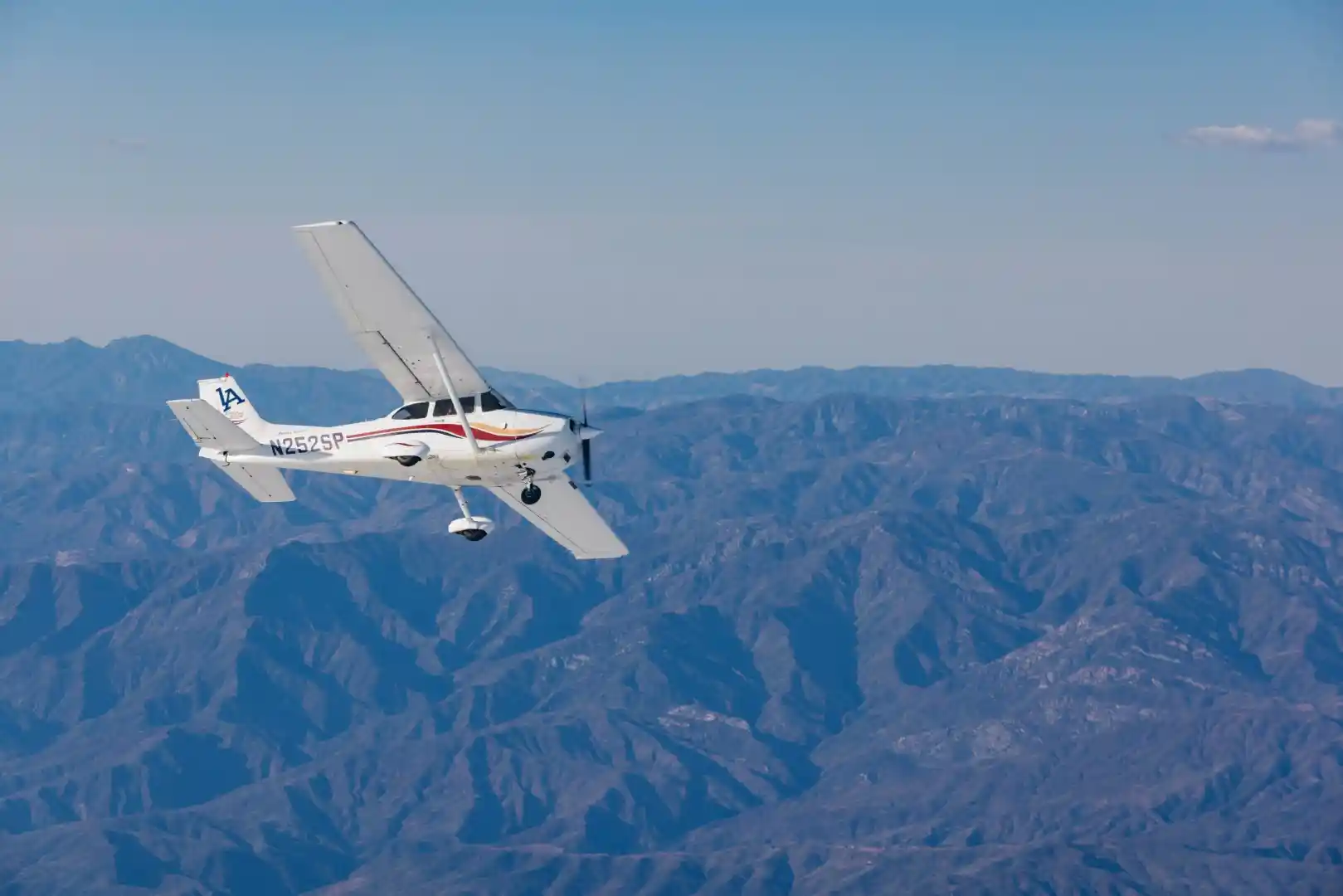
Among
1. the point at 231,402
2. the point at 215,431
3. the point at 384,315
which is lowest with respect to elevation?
the point at 215,431

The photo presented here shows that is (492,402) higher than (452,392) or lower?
lower

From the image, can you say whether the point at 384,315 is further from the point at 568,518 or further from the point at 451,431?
the point at 568,518

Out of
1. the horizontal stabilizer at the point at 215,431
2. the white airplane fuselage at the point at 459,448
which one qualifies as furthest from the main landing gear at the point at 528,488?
the horizontal stabilizer at the point at 215,431

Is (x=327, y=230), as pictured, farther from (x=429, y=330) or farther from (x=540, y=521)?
(x=540, y=521)

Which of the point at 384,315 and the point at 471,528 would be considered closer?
the point at 384,315

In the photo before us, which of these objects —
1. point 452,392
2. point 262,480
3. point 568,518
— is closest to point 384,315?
point 452,392

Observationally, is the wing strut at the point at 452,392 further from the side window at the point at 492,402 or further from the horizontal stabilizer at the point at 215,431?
the horizontal stabilizer at the point at 215,431

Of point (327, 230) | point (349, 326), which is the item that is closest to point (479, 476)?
point (349, 326)
